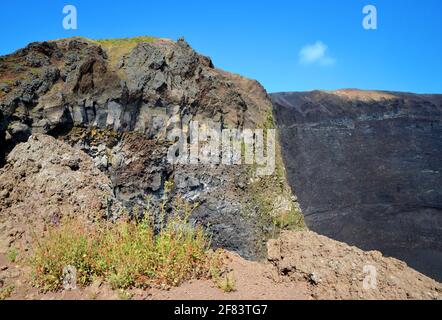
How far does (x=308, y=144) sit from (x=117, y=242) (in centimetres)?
2819

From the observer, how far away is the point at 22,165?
5.79m

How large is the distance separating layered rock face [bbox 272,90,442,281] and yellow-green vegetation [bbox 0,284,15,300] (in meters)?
25.3

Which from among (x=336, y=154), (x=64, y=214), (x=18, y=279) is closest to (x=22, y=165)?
(x=64, y=214)

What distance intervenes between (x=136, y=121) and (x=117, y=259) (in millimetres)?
3817

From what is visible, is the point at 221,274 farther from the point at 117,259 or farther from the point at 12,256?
the point at 12,256

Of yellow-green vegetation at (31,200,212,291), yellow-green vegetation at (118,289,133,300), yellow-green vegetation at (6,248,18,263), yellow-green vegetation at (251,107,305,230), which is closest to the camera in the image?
yellow-green vegetation at (118,289,133,300)

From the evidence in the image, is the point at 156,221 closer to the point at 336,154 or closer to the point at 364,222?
the point at 364,222

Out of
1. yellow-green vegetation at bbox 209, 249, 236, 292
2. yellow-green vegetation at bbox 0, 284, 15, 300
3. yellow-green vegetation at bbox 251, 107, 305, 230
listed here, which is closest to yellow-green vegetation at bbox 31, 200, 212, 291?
yellow-green vegetation at bbox 209, 249, 236, 292

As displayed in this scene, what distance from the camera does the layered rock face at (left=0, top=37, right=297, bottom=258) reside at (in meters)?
6.57

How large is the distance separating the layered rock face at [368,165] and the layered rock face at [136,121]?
69.3ft

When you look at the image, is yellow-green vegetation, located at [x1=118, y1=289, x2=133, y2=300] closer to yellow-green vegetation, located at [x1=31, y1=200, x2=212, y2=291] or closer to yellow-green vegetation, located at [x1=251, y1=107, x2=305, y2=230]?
yellow-green vegetation, located at [x1=31, y1=200, x2=212, y2=291]

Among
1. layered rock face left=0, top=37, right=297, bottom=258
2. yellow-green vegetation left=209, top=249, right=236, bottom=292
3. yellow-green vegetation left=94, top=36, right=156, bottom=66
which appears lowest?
Result: yellow-green vegetation left=209, top=249, right=236, bottom=292

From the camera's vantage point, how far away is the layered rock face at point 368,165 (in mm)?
27078

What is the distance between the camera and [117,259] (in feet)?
13.3
